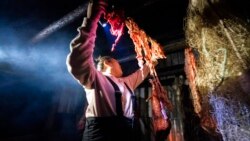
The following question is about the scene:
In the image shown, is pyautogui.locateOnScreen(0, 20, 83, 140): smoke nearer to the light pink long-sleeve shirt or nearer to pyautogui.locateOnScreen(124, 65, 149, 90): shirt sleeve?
pyautogui.locateOnScreen(124, 65, 149, 90): shirt sleeve

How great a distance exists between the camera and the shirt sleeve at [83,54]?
3.12 metres

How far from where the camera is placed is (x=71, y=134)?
8.27 m

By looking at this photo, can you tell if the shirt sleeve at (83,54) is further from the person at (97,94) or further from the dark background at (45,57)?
the dark background at (45,57)

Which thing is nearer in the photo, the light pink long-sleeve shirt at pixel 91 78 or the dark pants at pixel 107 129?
the light pink long-sleeve shirt at pixel 91 78


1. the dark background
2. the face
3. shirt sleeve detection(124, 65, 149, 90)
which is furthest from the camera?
the dark background

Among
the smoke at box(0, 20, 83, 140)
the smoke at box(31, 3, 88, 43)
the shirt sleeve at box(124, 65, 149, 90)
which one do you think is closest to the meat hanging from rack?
the shirt sleeve at box(124, 65, 149, 90)

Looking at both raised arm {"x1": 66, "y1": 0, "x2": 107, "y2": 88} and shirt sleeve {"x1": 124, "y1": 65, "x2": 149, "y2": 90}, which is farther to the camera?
shirt sleeve {"x1": 124, "y1": 65, "x2": 149, "y2": 90}

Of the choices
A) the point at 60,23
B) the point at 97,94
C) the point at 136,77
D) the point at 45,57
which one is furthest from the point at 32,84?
the point at 97,94

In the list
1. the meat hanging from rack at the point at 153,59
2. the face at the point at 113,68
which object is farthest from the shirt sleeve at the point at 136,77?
the meat hanging from rack at the point at 153,59

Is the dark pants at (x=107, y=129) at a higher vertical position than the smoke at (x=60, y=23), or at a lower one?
lower

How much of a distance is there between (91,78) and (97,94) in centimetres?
31

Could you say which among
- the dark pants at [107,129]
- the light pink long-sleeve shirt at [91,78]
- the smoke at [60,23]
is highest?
the smoke at [60,23]

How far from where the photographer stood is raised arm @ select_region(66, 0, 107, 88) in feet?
10.3

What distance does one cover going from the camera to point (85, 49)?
3.27m
